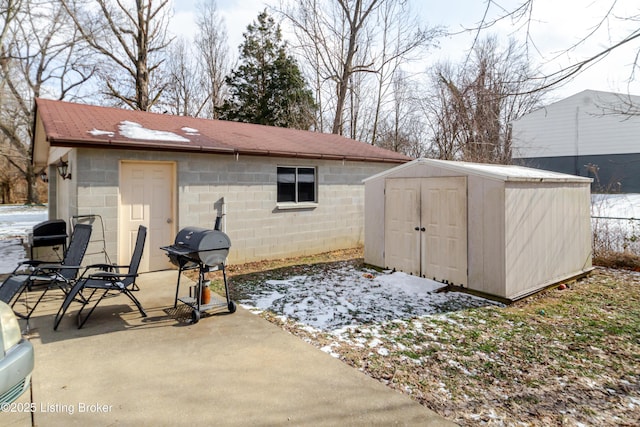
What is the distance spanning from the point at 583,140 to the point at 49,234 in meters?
25.6

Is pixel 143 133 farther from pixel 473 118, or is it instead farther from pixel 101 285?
pixel 473 118

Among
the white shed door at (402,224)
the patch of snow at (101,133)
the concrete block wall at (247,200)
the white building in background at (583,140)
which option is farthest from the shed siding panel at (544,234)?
the white building in background at (583,140)

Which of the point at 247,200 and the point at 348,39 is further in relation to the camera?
the point at 348,39

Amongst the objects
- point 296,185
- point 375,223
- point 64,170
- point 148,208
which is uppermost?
point 64,170

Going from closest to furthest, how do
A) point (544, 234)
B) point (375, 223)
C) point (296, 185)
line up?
point (544, 234)
point (375, 223)
point (296, 185)

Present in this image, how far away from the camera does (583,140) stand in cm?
2147

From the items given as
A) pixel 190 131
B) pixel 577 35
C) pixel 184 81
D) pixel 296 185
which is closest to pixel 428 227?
pixel 577 35

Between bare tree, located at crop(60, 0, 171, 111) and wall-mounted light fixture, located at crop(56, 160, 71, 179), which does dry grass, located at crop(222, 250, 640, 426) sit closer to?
wall-mounted light fixture, located at crop(56, 160, 71, 179)

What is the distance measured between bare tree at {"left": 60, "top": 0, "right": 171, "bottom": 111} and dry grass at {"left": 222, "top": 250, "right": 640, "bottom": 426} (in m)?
18.2

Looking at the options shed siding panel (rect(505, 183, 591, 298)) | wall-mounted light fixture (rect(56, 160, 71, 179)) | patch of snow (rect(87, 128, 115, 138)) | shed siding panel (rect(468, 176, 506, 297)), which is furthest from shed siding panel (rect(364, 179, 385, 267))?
wall-mounted light fixture (rect(56, 160, 71, 179))

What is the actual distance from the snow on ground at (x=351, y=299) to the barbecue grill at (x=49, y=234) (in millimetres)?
4194

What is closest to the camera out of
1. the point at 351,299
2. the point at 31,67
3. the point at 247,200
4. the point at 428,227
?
the point at 351,299

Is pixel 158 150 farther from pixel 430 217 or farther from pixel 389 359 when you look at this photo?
pixel 389 359

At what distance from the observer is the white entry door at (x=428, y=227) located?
20.8ft
